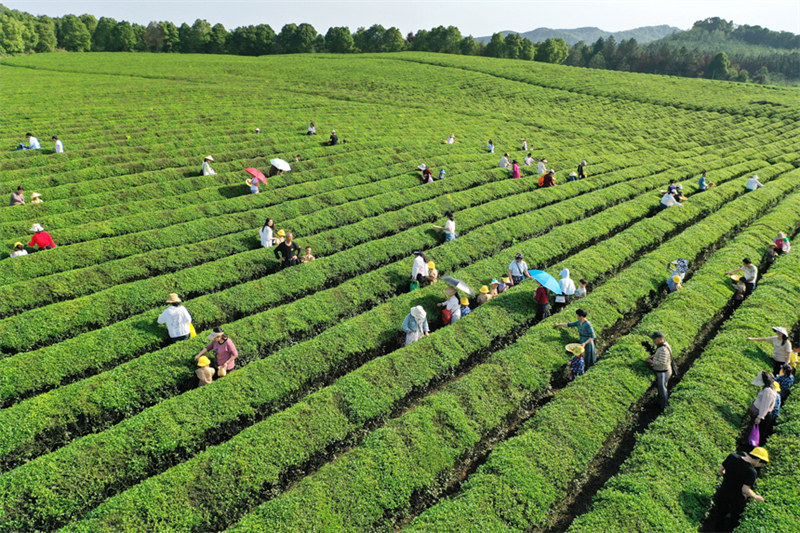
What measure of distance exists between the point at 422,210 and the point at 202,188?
12.6 m

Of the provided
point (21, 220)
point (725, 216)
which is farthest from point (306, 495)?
point (725, 216)

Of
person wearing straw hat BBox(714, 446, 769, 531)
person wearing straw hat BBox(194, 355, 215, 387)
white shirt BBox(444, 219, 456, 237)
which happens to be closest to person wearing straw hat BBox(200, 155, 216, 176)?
white shirt BBox(444, 219, 456, 237)

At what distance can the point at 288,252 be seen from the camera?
18.1m

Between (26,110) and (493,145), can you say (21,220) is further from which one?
(493,145)

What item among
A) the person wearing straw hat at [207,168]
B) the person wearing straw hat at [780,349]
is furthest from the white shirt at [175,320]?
the person wearing straw hat at [207,168]

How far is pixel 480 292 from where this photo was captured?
16.4 m

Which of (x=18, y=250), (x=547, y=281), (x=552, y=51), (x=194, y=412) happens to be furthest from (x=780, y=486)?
(x=552, y=51)

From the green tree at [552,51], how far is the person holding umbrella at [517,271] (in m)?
116

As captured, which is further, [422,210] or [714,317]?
[422,210]

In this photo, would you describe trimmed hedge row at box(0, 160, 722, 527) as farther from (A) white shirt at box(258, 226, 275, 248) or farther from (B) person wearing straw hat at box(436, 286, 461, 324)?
(A) white shirt at box(258, 226, 275, 248)

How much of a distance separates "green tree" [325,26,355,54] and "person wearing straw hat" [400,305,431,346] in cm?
12152

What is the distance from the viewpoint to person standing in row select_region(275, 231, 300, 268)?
18.1 meters

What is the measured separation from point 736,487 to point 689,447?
1.22 metres

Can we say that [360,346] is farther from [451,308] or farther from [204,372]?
[204,372]
